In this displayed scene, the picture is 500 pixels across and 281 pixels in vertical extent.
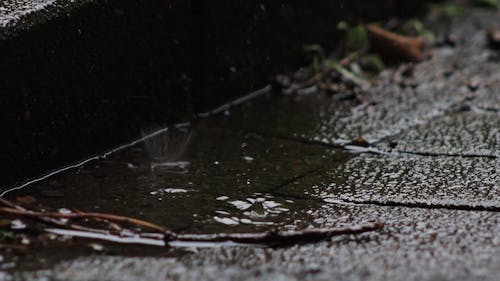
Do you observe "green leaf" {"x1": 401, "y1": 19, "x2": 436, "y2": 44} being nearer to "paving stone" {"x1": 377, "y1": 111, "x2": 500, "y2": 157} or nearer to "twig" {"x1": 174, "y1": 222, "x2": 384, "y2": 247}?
"paving stone" {"x1": 377, "y1": 111, "x2": 500, "y2": 157}

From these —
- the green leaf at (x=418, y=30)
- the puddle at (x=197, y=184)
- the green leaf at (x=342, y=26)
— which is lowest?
the puddle at (x=197, y=184)

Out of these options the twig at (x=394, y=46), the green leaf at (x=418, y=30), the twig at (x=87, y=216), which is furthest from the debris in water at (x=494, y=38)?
the twig at (x=87, y=216)

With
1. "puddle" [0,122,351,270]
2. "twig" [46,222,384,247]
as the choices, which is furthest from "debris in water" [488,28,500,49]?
"twig" [46,222,384,247]

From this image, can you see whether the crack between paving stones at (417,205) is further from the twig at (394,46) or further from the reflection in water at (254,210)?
the twig at (394,46)

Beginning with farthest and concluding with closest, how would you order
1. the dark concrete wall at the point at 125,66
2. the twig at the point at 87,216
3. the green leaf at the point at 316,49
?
the green leaf at the point at 316,49, the dark concrete wall at the point at 125,66, the twig at the point at 87,216

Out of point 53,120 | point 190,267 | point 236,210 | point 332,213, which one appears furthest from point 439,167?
point 53,120
